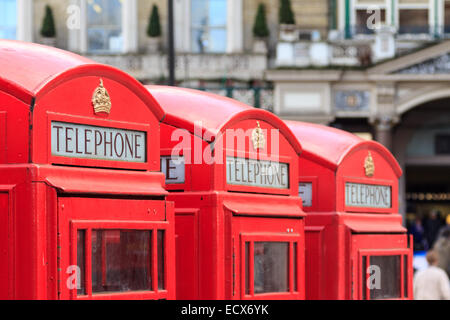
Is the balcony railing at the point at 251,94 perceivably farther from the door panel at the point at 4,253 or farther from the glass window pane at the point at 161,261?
the door panel at the point at 4,253

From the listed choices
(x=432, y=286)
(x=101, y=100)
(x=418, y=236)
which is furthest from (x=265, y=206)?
(x=418, y=236)

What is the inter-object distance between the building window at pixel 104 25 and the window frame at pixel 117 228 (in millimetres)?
23483

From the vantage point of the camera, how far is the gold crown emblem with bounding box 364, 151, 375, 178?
8.81m

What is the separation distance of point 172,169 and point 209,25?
22.8m

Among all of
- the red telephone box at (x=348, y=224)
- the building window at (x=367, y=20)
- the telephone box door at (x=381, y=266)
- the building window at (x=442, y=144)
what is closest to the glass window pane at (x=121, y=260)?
the red telephone box at (x=348, y=224)

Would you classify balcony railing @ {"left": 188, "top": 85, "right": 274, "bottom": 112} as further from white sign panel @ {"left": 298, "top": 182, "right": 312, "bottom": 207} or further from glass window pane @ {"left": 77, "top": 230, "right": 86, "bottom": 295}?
glass window pane @ {"left": 77, "top": 230, "right": 86, "bottom": 295}

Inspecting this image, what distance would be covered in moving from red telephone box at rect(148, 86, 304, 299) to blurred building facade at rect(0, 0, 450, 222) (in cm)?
1954

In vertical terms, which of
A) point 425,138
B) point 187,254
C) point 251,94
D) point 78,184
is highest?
point 251,94

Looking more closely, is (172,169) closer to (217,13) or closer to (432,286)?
(432,286)

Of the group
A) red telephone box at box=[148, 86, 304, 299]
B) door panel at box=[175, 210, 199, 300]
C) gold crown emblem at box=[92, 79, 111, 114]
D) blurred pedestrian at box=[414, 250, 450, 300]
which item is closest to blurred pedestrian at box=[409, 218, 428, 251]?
blurred pedestrian at box=[414, 250, 450, 300]

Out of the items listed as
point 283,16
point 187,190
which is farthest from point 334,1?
point 187,190

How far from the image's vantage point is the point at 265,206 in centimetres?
682

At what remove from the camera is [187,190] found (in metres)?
6.45

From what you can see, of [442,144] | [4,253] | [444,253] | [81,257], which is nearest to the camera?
[4,253]
